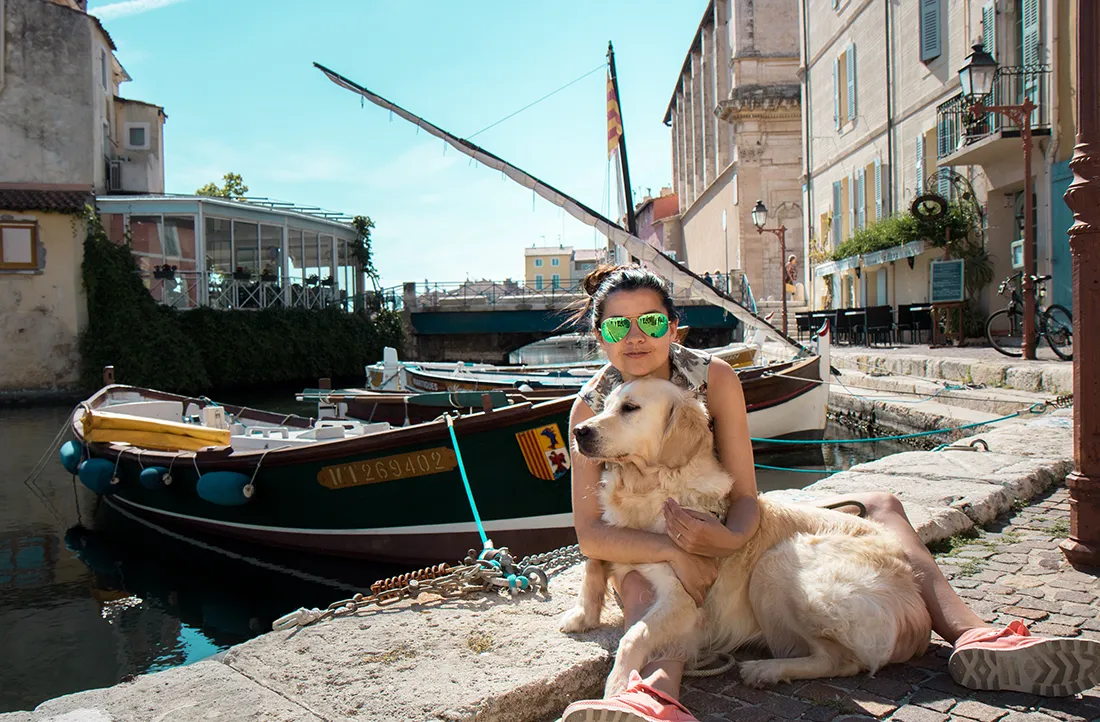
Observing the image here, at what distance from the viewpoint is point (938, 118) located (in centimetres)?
1770

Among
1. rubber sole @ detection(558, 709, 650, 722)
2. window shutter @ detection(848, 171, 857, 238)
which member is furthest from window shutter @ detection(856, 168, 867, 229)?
rubber sole @ detection(558, 709, 650, 722)

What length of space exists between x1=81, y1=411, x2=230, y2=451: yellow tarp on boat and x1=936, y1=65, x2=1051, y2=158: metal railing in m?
12.9

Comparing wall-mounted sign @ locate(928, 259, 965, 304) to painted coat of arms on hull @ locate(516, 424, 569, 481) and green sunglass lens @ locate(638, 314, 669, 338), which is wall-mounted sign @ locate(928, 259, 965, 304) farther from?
green sunglass lens @ locate(638, 314, 669, 338)

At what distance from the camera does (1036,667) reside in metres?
2.22

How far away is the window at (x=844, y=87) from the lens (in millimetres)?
23516

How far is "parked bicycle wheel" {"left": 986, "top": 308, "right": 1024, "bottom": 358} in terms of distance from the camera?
12.7m

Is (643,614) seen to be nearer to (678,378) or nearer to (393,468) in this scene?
(678,378)

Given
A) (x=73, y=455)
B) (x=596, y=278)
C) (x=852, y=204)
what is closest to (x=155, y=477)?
(x=73, y=455)

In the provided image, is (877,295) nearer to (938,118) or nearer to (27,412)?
(938,118)

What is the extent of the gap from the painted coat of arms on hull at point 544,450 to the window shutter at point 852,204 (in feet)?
61.7

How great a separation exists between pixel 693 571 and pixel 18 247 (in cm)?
2786

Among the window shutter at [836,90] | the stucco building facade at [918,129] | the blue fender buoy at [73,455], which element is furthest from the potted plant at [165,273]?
the window shutter at [836,90]

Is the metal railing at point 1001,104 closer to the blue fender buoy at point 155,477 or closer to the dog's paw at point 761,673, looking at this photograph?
the blue fender buoy at point 155,477

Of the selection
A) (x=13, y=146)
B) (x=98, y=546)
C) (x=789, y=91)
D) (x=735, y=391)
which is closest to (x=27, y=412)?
(x=13, y=146)
